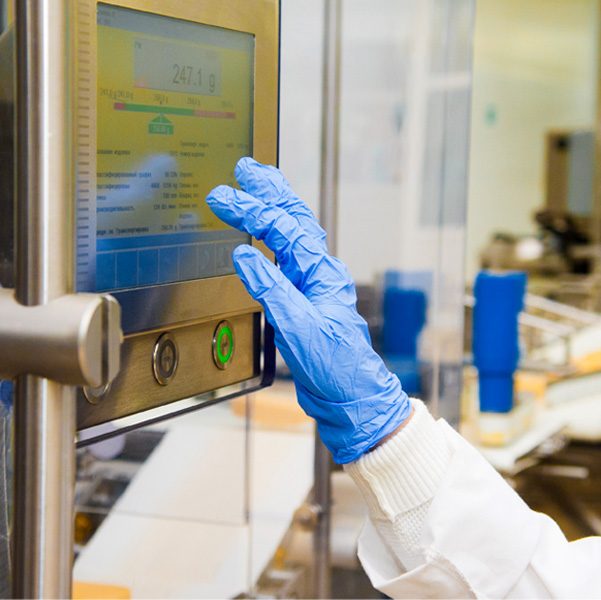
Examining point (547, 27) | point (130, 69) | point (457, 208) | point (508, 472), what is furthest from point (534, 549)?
point (547, 27)

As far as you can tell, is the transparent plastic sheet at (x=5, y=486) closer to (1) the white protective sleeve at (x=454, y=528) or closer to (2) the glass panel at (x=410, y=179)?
(1) the white protective sleeve at (x=454, y=528)

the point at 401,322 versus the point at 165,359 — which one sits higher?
the point at 165,359

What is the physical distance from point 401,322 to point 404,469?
0.90 metres

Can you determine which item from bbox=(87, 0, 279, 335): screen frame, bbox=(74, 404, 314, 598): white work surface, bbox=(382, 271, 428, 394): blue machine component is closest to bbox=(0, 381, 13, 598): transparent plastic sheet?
bbox=(87, 0, 279, 335): screen frame

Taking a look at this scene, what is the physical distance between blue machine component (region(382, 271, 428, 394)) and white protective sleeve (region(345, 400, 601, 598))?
79 cm

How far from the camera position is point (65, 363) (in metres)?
0.42

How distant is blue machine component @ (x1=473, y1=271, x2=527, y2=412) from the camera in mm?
1954

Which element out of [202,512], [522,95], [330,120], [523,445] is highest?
[522,95]

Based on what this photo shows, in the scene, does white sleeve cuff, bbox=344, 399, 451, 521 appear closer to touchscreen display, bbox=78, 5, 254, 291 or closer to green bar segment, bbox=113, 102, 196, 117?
touchscreen display, bbox=78, 5, 254, 291

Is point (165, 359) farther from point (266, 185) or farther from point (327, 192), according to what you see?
point (327, 192)

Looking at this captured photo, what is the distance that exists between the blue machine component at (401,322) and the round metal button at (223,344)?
0.89m

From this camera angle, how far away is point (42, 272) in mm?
430

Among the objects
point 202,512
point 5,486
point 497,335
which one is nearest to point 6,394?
point 5,486

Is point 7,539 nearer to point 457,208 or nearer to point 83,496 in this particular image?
point 83,496
